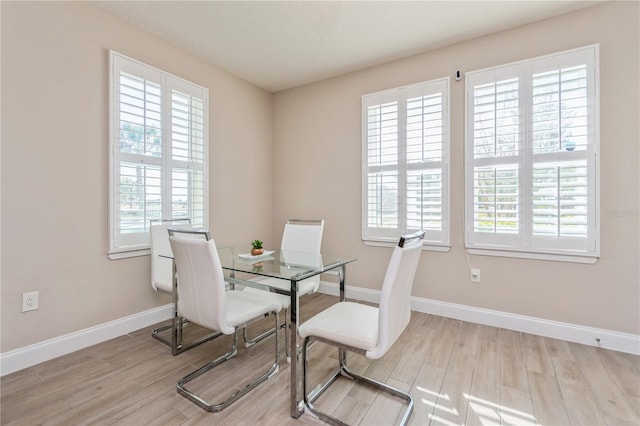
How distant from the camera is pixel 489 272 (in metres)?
2.77

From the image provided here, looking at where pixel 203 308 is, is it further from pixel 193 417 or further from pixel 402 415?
pixel 402 415

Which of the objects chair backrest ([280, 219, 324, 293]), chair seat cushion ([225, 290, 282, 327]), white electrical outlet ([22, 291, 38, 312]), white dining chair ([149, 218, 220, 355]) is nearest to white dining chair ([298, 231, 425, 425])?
chair seat cushion ([225, 290, 282, 327])

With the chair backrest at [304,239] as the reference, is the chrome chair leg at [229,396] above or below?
below

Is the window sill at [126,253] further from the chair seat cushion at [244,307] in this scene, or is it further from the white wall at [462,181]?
the white wall at [462,181]

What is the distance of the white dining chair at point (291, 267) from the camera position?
1957 millimetres

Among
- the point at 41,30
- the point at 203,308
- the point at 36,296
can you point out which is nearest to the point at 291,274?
the point at 203,308

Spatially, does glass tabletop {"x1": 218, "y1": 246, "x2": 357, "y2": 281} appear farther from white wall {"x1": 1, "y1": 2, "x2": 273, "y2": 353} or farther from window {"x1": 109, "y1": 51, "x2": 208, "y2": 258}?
white wall {"x1": 1, "y1": 2, "x2": 273, "y2": 353}

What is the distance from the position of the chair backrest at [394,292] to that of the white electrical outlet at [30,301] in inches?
91.7

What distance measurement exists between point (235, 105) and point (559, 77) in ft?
10.7

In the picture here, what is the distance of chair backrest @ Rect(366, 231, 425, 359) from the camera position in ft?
4.49

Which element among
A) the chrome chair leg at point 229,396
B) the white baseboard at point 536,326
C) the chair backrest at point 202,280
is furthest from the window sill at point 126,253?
the white baseboard at point 536,326

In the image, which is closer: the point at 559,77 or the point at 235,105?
the point at 559,77

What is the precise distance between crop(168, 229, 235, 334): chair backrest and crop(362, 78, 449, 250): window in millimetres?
2084

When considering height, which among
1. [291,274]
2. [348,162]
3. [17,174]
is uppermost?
[348,162]
